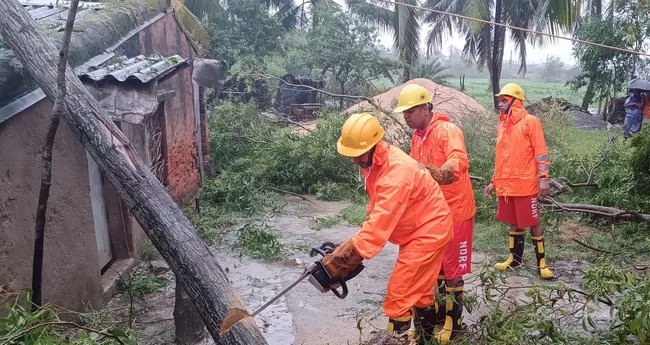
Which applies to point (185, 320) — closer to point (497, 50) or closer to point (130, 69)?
point (130, 69)

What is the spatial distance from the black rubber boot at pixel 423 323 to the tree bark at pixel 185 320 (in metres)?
1.61

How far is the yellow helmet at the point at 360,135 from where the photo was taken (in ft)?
10.1

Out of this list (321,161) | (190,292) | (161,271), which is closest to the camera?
(190,292)

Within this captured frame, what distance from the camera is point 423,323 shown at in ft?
12.1

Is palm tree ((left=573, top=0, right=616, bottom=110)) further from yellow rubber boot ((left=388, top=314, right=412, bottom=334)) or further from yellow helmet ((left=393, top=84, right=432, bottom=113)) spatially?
yellow rubber boot ((left=388, top=314, right=412, bottom=334))

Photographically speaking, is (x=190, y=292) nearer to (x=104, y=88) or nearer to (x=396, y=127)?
(x=104, y=88)

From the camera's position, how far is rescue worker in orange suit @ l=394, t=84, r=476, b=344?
3.71 metres

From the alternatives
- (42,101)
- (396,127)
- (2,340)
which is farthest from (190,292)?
(396,127)

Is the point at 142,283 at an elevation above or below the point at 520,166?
below

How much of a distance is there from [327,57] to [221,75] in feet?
34.8

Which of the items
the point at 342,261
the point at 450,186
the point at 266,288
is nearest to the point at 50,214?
the point at 266,288

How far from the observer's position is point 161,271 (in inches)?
219

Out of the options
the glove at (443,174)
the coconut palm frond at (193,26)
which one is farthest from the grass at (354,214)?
the coconut palm frond at (193,26)

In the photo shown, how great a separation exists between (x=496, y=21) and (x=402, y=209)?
1778cm
